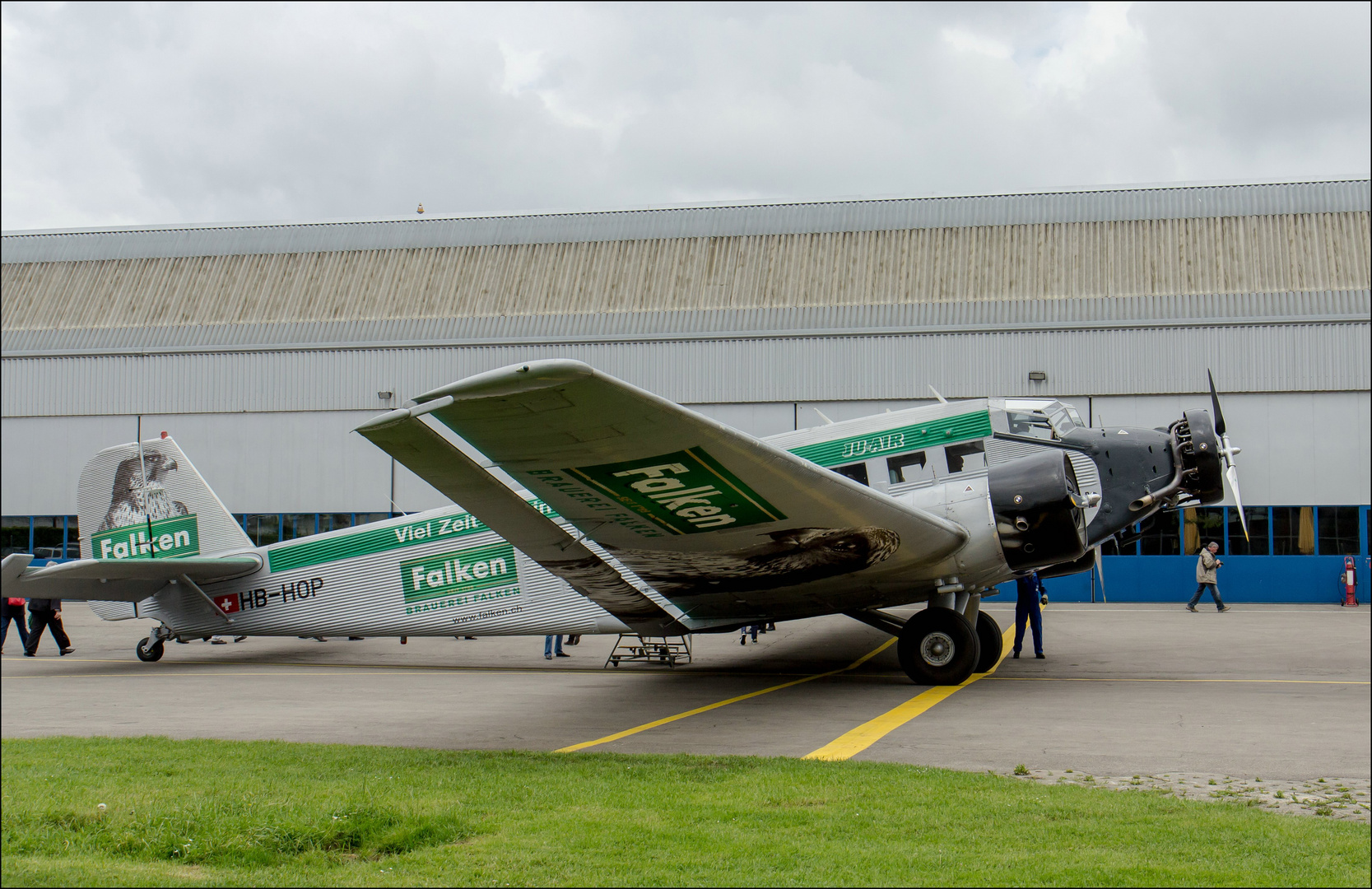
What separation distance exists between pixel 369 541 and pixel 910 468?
8.13 meters

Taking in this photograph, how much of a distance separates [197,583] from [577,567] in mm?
8461

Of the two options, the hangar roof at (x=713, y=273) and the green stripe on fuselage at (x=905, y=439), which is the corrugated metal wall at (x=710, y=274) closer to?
the hangar roof at (x=713, y=273)

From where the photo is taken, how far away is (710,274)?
32.2 m

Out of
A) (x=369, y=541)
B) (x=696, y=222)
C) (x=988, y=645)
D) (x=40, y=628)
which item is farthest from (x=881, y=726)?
(x=696, y=222)

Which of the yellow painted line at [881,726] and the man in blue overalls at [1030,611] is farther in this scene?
the man in blue overalls at [1030,611]

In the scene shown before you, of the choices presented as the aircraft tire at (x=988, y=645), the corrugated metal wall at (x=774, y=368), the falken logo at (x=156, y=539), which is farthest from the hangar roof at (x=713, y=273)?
the aircraft tire at (x=988, y=645)

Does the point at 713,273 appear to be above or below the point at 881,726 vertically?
above

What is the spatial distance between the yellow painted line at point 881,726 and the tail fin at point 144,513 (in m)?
11.6

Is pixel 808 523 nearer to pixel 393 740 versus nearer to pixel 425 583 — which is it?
pixel 393 740

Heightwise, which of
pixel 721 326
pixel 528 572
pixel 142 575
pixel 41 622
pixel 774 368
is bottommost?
pixel 41 622

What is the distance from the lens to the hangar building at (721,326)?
92.0 feet

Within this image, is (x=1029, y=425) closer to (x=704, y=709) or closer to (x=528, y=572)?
(x=704, y=709)

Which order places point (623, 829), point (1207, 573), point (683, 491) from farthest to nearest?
A: point (1207, 573)
point (683, 491)
point (623, 829)

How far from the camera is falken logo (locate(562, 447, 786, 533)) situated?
29.2 feet
